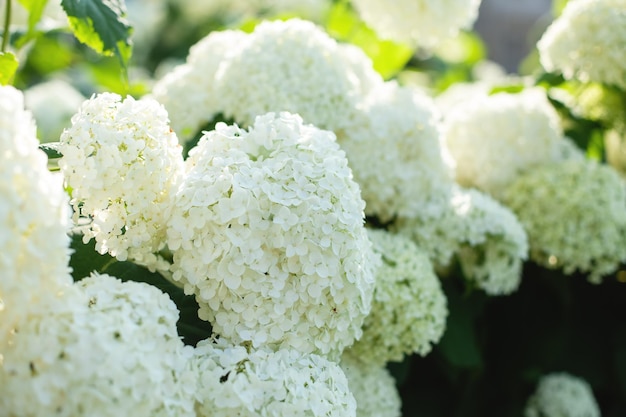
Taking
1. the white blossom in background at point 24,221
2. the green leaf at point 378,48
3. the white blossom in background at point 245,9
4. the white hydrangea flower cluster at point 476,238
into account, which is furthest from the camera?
the white blossom in background at point 245,9

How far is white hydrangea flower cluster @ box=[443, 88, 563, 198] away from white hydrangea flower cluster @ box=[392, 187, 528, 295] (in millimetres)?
201

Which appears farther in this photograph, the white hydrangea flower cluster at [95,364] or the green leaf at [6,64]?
the green leaf at [6,64]

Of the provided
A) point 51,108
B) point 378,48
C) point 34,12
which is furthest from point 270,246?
point 51,108

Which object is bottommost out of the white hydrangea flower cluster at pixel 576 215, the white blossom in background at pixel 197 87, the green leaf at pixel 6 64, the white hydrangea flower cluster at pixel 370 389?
the white hydrangea flower cluster at pixel 370 389

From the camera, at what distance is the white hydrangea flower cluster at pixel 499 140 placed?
5.08ft

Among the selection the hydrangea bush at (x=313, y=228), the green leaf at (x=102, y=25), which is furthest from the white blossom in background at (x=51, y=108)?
the green leaf at (x=102, y=25)

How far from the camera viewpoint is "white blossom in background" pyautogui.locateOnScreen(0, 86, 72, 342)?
581 mm

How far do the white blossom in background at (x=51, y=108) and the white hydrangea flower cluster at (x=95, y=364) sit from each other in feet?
4.54

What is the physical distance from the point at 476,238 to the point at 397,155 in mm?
231

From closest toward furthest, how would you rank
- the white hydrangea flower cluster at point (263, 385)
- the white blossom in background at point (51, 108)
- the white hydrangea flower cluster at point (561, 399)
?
the white hydrangea flower cluster at point (263, 385) → the white hydrangea flower cluster at point (561, 399) → the white blossom in background at point (51, 108)

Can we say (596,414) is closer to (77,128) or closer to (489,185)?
(489,185)

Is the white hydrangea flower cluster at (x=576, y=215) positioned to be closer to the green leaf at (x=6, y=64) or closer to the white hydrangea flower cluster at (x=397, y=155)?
the white hydrangea flower cluster at (x=397, y=155)

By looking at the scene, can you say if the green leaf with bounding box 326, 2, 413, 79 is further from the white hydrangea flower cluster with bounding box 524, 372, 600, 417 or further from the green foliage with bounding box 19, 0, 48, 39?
the white hydrangea flower cluster with bounding box 524, 372, 600, 417

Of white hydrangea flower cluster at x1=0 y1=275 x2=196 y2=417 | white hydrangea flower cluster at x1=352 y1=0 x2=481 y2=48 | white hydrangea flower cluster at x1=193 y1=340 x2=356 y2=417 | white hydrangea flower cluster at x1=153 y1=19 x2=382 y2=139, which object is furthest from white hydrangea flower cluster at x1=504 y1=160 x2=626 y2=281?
white hydrangea flower cluster at x1=0 y1=275 x2=196 y2=417
